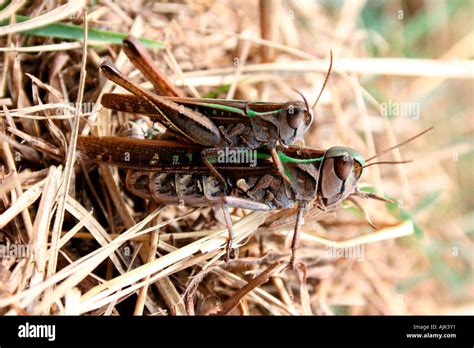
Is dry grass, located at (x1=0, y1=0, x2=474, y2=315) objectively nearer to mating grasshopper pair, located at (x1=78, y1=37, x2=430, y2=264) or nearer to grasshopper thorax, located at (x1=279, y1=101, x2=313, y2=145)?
mating grasshopper pair, located at (x1=78, y1=37, x2=430, y2=264)

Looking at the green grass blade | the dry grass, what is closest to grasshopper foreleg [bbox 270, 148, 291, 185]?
the dry grass

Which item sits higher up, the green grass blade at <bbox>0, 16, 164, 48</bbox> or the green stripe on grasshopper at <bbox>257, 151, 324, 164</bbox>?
the green grass blade at <bbox>0, 16, 164, 48</bbox>

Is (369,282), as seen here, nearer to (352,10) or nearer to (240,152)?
(240,152)

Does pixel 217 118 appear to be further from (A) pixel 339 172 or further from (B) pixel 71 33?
(B) pixel 71 33

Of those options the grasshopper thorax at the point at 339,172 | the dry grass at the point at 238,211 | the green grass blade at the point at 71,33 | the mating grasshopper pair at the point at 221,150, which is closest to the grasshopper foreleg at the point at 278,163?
the mating grasshopper pair at the point at 221,150

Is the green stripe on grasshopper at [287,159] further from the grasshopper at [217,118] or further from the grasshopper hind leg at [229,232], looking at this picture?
the grasshopper hind leg at [229,232]

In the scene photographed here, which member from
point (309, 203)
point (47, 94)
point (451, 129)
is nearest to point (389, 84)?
point (451, 129)

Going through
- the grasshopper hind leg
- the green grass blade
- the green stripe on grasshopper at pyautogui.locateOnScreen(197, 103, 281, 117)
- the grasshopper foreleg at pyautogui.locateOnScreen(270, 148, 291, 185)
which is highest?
the green grass blade

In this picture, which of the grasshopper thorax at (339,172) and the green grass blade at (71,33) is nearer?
the grasshopper thorax at (339,172)
